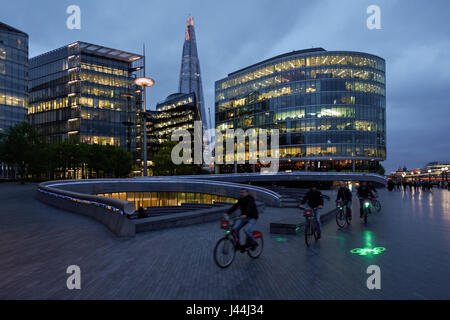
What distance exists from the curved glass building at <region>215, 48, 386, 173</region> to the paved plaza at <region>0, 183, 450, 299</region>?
222 ft

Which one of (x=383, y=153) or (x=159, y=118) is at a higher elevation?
(x=159, y=118)

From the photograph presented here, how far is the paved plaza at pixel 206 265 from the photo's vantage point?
518cm

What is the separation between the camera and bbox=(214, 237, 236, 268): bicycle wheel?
6535 millimetres

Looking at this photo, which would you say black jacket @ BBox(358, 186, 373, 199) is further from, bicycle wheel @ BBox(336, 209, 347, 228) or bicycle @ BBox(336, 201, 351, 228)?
bicycle wheel @ BBox(336, 209, 347, 228)

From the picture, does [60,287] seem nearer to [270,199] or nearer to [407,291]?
[407,291]

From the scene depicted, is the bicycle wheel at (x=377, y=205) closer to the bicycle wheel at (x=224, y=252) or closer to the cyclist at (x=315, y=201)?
the cyclist at (x=315, y=201)

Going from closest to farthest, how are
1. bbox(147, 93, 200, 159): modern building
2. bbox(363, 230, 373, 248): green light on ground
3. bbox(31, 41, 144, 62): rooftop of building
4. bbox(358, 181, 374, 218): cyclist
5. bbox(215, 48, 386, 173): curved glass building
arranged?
bbox(363, 230, 373, 248): green light on ground, bbox(358, 181, 374, 218): cyclist, bbox(215, 48, 386, 173): curved glass building, bbox(31, 41, 144, 62): rooftop of building, bbox(147, 93, 200, 159): modern building

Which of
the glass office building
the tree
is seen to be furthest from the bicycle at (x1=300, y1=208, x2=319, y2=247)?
the glass office building

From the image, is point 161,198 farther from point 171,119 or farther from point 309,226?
point 171,119

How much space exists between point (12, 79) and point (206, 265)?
81.5 metres

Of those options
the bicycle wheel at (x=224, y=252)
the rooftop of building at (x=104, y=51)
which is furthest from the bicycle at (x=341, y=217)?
the rooftop of building at (x=104, y=51)

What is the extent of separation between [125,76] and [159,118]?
54.9 m
